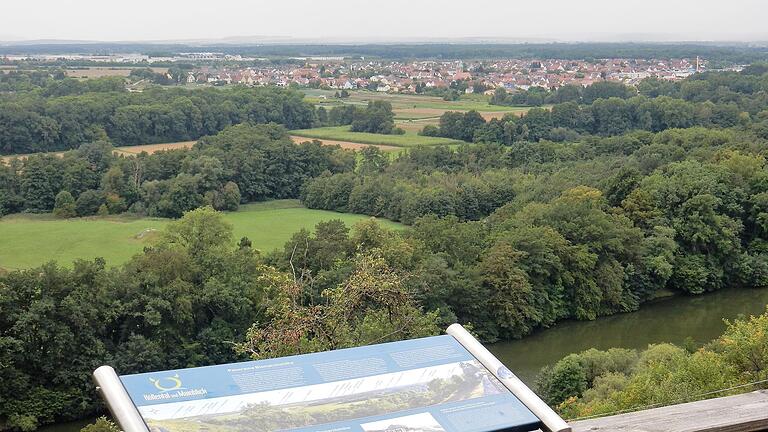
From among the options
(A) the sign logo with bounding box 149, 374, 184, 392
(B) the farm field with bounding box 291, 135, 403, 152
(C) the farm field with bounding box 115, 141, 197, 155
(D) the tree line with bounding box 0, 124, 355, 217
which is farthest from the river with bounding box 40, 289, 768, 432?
(C) the farm field with bounding box 115, 141, 197, 155

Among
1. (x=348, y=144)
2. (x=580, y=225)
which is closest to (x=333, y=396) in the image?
(x=580, y=225)

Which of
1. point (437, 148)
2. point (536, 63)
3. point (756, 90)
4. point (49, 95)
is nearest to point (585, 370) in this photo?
point (437, 148)

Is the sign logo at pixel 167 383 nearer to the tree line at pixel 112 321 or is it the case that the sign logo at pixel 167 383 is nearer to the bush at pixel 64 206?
the tree line at pixel 112 321

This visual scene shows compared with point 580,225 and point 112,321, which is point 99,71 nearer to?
point 580,225

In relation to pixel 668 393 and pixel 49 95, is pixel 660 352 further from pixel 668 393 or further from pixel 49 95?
pixel 49 95

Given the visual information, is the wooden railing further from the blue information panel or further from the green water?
the green water
